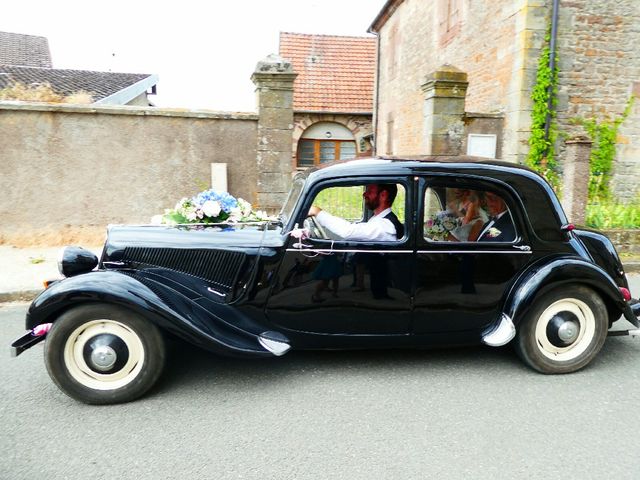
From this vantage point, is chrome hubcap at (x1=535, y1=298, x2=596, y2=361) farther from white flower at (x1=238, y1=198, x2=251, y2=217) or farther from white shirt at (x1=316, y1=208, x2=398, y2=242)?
white flower at (x1=238, y1=198, x2=251, y2=217)

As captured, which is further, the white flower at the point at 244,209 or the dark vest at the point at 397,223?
the white flower at the point at 244,209

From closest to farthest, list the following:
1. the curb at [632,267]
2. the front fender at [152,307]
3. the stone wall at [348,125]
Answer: the front fender at [152,307] < the curb at [632,267] < the stone wall at [348,125]

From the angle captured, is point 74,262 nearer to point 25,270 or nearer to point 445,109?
point 25,270

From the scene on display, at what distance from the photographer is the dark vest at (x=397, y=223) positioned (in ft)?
11.4

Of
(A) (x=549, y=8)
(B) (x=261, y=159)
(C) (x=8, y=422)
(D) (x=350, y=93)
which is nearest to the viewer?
(C) (x=8, y=422)

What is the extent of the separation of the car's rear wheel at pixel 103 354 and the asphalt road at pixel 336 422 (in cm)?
13

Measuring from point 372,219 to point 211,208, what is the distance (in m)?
1.31

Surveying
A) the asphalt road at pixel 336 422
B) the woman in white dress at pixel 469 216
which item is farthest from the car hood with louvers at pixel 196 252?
the woman in white dress at pixel 469 216

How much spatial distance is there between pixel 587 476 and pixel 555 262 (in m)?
1.57

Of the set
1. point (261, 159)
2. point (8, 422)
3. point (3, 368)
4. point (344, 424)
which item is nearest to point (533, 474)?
point (344, 424)

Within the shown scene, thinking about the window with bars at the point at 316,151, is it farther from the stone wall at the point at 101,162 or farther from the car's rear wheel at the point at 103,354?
the car's rear wheel at the point at 103,354

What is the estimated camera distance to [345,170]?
3.43 metres

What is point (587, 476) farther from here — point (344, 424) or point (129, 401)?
point (129, 401)

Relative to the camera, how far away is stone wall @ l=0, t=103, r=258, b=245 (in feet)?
25.7
